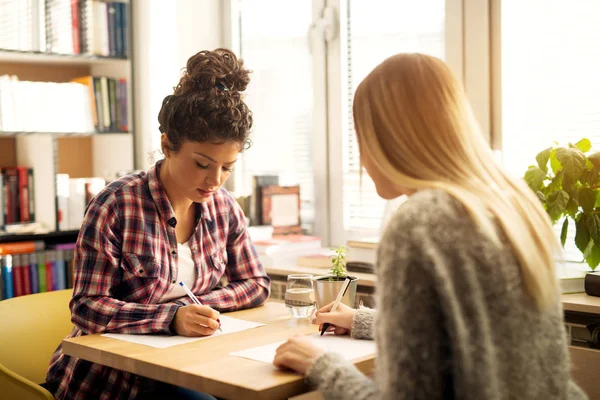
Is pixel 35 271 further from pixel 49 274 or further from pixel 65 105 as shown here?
pixel 65 105

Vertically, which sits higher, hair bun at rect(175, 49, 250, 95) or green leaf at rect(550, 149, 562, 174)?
hair bun at rect(175, 49, 250, 95)

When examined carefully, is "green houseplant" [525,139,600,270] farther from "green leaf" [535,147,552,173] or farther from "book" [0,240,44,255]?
"book" [0,240,44,255]

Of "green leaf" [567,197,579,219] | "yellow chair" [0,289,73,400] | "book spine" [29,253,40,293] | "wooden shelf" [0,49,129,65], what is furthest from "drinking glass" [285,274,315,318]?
"wooden shelf" [0,49,129,65]

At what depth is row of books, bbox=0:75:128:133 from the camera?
307 centimetres

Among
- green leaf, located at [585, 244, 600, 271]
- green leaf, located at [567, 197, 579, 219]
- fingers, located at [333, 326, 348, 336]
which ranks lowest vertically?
fingers, located at [333, 326, 348, 336]

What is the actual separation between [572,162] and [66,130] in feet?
6.93

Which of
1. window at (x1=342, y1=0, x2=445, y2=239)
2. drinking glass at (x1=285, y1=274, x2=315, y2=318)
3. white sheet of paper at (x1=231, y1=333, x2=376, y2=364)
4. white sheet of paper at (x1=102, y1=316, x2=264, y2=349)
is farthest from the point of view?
window at (x1=342, y1=0, x2=445, y2=239)

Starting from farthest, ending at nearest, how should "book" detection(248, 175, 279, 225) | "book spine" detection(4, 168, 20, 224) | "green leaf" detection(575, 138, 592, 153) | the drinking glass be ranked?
"book" detection(248, 175, 279, 225) < "book spine" detection(4, 168, 20, 224) < "green leaf" detection(575, 138, 592, 153) < the drinking glass

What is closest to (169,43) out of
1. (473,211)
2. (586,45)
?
(586,45)

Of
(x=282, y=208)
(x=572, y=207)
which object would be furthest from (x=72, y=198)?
(x=572, y=207)

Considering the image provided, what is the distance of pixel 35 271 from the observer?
123 inches

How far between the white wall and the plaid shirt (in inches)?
55.1

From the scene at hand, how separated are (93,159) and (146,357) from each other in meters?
Answer: 2.25

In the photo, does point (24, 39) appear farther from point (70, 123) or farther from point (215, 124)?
point (215, 124)
